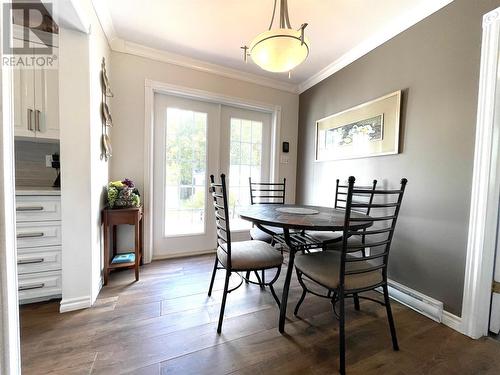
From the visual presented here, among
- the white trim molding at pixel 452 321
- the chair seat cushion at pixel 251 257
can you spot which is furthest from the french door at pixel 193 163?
the white trim molding at pixel 452 321

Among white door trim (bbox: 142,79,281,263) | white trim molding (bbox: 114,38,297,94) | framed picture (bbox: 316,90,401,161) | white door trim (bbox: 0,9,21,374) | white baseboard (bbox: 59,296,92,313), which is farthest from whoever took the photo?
white door trim (bbox: 142,79,281,263)

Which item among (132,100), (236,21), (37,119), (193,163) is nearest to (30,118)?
(37,119)

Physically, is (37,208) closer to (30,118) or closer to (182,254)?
(30,118)

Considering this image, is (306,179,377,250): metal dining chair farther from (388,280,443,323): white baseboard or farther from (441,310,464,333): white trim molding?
(441,310,464,333): white trim molding

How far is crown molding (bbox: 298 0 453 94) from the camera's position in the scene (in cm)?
165

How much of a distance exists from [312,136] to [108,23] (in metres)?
2.48

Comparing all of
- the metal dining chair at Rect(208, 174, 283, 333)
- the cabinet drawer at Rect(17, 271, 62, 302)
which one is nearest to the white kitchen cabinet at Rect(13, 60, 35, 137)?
the cabinet drawer at Rect(17, 271, 62, 302)

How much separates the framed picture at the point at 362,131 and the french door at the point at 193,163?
952 millimetres

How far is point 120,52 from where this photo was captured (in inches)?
88.2

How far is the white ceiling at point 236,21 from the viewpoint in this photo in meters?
1.70

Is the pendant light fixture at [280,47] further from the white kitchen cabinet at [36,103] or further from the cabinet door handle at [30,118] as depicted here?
the cabinet door handle at [30,118]

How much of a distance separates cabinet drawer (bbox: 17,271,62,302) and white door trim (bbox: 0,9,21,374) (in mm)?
1133

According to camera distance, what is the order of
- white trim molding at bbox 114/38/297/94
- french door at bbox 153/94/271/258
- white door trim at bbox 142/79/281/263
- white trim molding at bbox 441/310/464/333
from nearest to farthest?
white trim molding at bbox 441/310/464/333
white trim molding at bbox 114/38/297/94
white door trim at bbox 142/79/281/263
french door at bbox 153/94/271/258

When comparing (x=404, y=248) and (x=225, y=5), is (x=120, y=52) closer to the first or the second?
(x=225, y=5)
